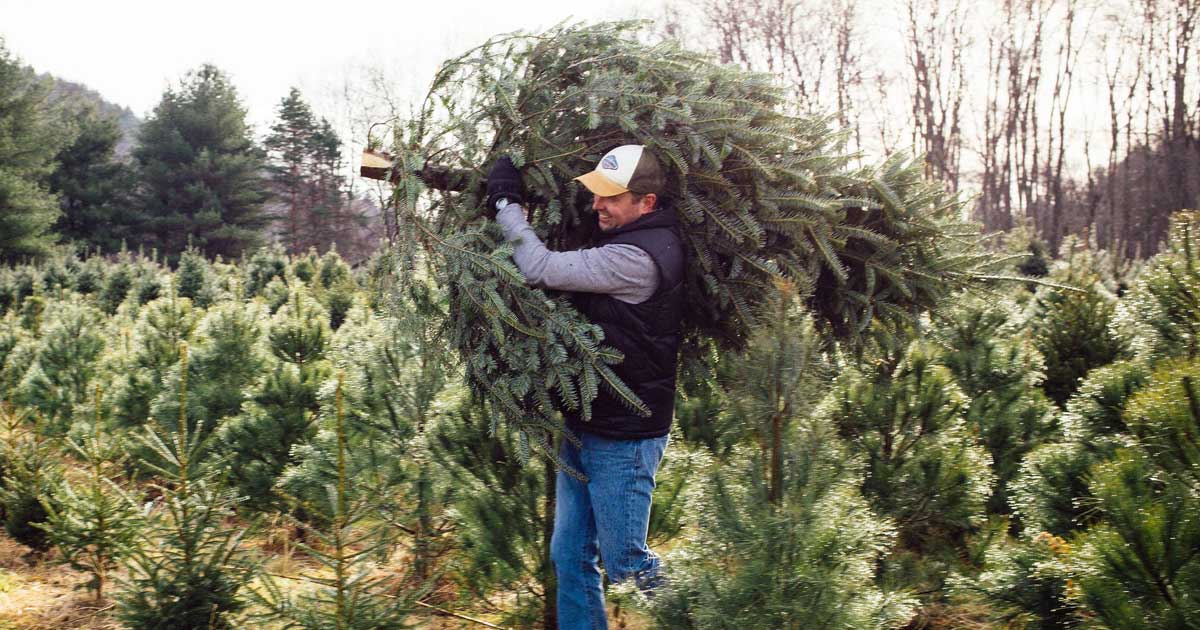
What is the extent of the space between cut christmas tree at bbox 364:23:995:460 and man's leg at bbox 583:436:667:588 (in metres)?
0.21

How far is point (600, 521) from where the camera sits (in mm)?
2961

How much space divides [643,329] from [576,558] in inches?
36.3

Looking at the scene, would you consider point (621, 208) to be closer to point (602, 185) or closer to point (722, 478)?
point (602, 185)

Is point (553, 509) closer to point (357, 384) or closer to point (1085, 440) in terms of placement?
point (357, 384)

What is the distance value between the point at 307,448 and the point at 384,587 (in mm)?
1572

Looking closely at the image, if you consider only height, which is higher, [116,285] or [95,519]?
[116,285]

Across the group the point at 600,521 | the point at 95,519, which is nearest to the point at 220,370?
the point at 95,519

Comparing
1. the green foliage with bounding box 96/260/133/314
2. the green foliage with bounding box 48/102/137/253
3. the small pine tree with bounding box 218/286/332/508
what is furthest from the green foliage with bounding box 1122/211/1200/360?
the green foliage with bounding box 48/102/137/253

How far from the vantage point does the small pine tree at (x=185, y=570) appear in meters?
3.19

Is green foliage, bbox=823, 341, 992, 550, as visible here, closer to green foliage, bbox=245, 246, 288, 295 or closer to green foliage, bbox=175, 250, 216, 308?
green foliage, bbox=175, 250, 216, 308

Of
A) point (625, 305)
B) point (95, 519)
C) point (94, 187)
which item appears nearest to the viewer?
point (625, 305)

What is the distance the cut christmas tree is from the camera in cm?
287

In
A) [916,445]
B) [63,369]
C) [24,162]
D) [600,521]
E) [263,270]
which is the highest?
[24,162]

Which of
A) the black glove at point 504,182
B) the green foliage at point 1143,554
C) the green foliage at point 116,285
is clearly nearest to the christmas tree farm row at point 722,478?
the green foliage at point 1143,554
